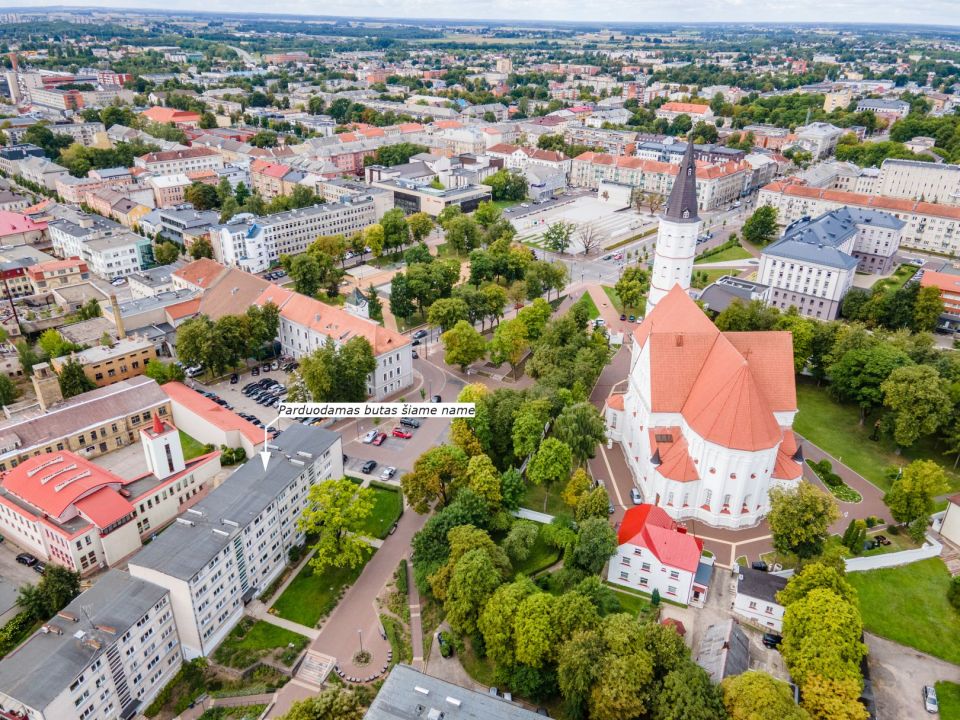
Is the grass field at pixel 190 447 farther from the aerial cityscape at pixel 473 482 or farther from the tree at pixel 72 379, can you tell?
the tree at pixel 72 379

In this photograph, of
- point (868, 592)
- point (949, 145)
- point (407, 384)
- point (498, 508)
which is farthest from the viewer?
point (949, 145)

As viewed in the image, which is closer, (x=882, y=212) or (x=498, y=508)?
(x=498, y=508)

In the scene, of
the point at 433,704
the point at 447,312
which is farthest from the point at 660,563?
the point at 447,312

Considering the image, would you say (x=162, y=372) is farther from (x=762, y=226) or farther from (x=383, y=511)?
(x=762, y=226)

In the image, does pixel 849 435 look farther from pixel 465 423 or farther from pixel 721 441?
pixel 465 423

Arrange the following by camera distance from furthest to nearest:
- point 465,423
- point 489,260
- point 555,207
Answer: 1. point 555,207
2. point 489,260
3. point 465,423

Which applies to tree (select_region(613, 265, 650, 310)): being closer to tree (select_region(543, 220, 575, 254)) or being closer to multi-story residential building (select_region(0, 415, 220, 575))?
tree (select_region(543, 220, 575, 254))

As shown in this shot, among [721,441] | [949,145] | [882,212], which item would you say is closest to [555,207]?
[882,212]
